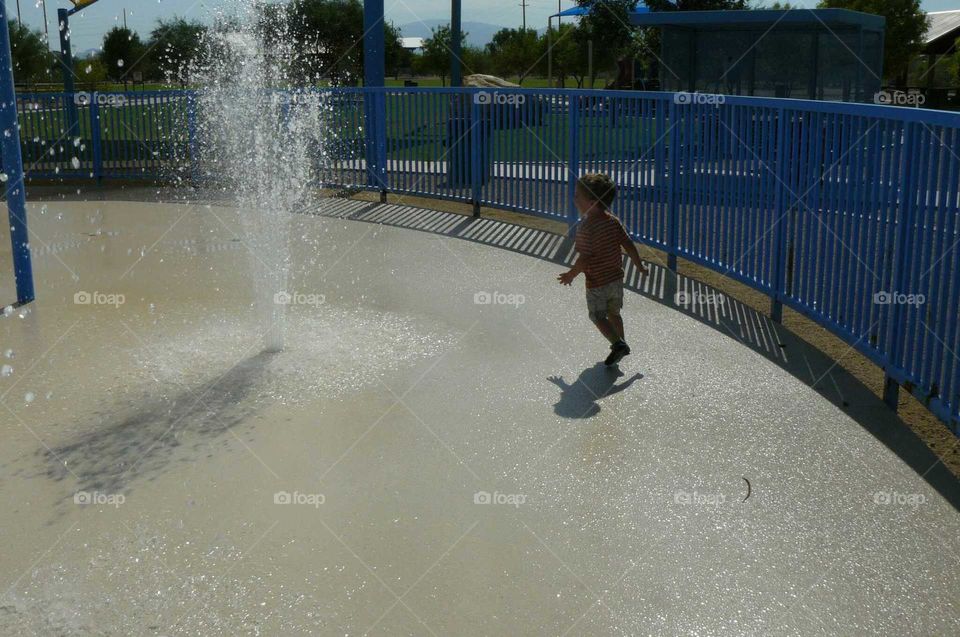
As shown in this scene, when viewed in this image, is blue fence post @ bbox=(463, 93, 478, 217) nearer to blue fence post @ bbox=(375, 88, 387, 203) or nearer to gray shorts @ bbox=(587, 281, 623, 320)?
blue fence post @ bbox=(375, 88, 387, 203)

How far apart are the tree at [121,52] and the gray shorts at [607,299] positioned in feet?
260

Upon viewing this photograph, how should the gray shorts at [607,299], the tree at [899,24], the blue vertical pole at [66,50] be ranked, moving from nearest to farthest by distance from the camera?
1. the gray shorts at [607,299]
2. the blue vertical pole at [66,50]
3. the tree at [899,24]

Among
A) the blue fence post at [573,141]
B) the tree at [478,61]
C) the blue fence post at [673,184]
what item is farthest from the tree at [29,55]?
the blue fence post at [673,184]

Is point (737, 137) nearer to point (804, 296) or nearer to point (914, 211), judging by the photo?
point (804, 296)

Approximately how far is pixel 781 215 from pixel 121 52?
81.6m

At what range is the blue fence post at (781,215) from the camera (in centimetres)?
782

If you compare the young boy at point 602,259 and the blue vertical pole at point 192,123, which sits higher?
the blue vertical pole at point 192,123

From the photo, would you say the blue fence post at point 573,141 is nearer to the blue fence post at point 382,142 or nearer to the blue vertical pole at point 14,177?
the blue fence post at point 382,142

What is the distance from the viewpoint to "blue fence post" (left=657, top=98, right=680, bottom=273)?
9758 millimetres

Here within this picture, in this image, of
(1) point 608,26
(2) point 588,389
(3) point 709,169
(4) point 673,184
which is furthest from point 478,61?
(2) point 588,389

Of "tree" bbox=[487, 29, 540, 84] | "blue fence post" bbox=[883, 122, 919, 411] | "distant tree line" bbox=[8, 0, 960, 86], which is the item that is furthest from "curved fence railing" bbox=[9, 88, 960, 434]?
"tree" bbox=[487, 29, 540, 84]

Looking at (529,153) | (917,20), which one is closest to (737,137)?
(529,153)

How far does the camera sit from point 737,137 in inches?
342

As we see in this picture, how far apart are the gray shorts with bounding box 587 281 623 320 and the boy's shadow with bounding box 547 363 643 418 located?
36cm
